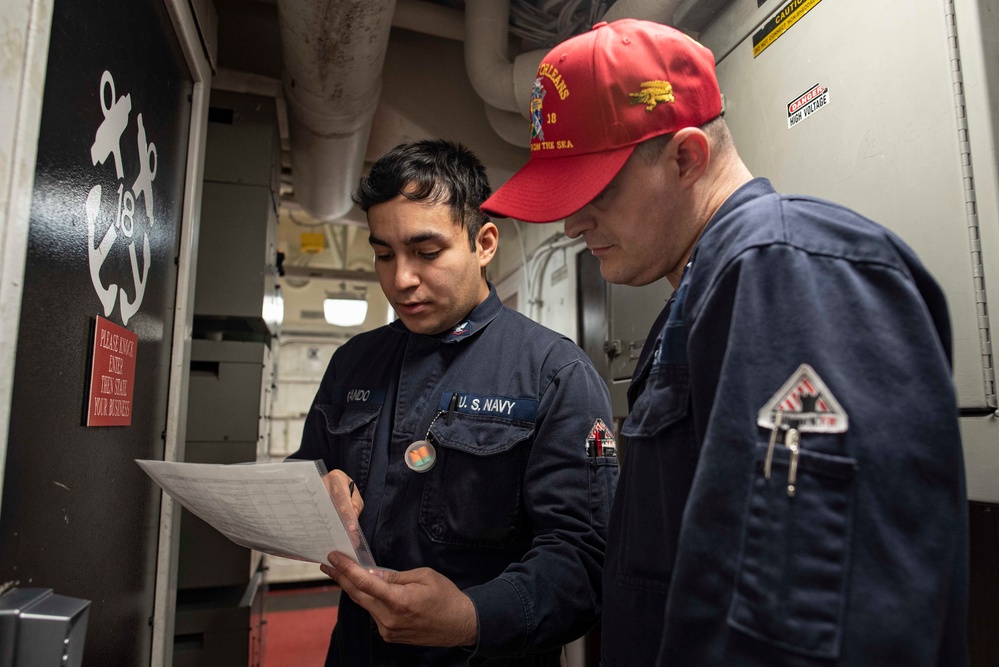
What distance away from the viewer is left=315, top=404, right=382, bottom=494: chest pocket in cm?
115

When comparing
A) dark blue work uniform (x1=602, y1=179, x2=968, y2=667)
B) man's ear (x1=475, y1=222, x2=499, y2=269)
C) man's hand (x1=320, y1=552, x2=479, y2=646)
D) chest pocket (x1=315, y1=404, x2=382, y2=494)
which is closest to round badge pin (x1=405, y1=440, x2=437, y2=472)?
chest pocket (x1=315, y1=404, x2=382, y2=494)

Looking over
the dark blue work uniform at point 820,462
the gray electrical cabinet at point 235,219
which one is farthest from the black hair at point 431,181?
the gray electrical cabinet at point 235,219

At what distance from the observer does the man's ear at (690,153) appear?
65cm

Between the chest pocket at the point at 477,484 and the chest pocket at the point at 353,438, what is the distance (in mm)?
152

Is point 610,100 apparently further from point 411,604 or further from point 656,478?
point 411,604

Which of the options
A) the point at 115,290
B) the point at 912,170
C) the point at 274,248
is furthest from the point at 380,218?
the point at 274,248

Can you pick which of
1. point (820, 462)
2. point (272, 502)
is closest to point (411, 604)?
point (272, 502)

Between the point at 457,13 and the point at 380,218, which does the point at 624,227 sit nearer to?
the point at 380,218

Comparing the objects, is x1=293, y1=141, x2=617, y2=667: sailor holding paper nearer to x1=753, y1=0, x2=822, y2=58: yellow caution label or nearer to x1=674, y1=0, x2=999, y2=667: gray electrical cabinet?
x1=674, y1=0, x2=999, y2=667: gray electrical cabinet

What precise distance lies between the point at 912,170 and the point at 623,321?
3.92 feet

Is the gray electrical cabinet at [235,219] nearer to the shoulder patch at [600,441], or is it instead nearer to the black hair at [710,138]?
the shoulder patch at [600,441]

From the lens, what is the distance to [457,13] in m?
2.35

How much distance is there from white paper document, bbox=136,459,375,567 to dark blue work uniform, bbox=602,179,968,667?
1.37ft

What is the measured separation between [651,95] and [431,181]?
61 centimetres
